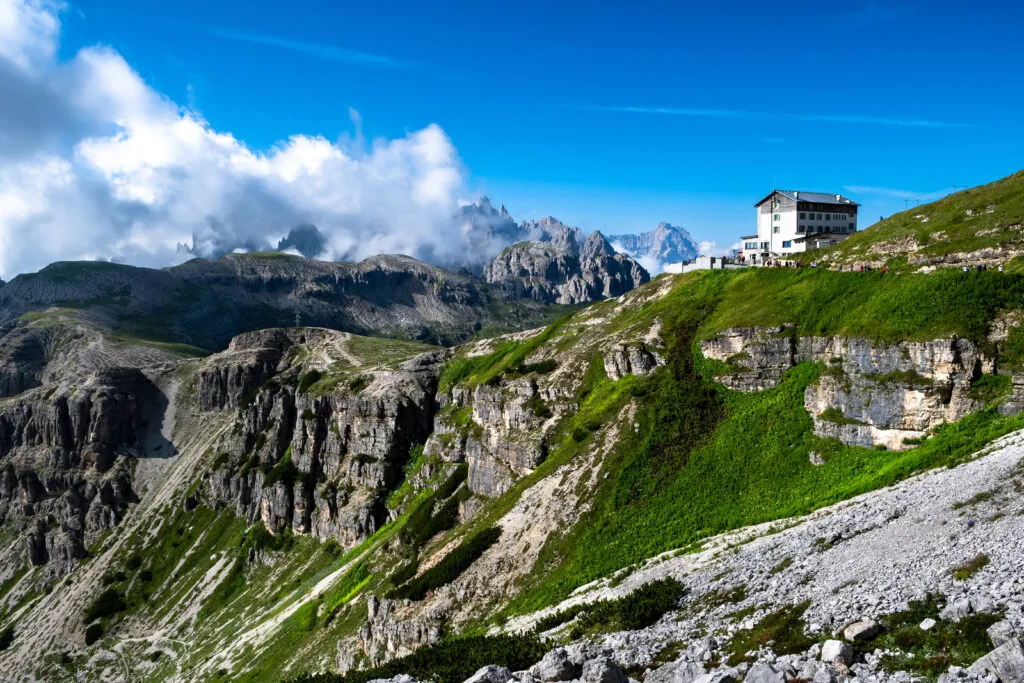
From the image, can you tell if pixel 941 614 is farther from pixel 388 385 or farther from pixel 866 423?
pixel 388 385

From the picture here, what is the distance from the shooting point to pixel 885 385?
61.6 m

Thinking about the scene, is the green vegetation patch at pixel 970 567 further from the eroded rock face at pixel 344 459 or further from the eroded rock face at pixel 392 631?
the eroded rock face at pixel 344 459

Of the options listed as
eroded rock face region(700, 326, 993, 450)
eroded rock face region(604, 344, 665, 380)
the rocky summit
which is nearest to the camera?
the rocky summit

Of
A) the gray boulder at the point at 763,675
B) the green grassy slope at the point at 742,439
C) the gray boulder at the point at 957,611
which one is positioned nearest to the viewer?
the gray boulder at the point at 763,675

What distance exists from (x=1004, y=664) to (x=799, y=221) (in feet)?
356

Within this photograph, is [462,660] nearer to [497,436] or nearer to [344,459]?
[497,436]

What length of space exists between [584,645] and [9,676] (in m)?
193

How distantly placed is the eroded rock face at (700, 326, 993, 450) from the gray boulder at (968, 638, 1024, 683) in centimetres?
4378

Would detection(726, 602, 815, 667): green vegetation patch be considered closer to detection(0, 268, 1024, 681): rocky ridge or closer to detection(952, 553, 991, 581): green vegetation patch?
detection(0, 268, 1024, 681): rocky ridge

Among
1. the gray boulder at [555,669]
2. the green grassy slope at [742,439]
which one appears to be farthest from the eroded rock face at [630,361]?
the gray boulder at [555,669]

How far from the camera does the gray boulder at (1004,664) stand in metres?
19.1

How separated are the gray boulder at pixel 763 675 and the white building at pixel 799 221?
97.0 metres

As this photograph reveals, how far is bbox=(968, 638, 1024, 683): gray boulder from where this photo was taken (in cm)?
1908

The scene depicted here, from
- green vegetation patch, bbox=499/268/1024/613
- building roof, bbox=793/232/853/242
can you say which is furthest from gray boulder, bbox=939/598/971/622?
building roof, bbox=793/232/853/242
